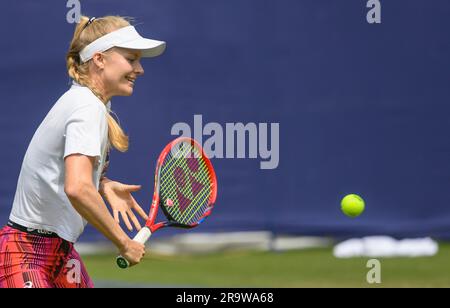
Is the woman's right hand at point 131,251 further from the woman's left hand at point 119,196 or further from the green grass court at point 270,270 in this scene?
the green grass court at point 270,270

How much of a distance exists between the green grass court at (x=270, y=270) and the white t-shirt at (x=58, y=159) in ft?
8.94

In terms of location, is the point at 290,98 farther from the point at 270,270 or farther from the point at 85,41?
the point at 85,41

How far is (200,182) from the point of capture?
3939 millimetres

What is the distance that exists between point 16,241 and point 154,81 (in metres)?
3.41

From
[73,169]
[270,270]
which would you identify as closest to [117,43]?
[73,169]

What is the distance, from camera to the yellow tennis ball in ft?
20.0

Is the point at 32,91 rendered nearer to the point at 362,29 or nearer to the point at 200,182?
the point at 362,29

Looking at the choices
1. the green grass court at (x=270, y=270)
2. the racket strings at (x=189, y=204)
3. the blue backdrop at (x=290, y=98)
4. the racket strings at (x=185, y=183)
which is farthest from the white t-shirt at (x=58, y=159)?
the blue backdrop at (x=290, y=98)

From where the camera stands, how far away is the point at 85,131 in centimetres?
282

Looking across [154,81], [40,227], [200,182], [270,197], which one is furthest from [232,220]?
[40,227]

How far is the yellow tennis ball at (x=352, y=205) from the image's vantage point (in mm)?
6109
